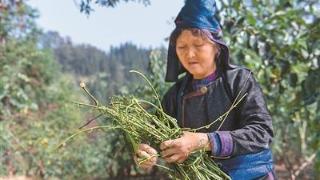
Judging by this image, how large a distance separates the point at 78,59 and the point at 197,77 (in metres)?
21.5

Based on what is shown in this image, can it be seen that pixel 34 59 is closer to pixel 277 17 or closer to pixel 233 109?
pixel 277 17

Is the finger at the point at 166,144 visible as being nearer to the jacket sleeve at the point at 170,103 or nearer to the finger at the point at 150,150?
the finger at the point at 150,150

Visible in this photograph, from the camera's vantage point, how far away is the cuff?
1.49m

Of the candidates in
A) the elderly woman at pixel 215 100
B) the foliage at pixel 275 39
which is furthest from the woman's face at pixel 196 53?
the foliage at pixel 275 39

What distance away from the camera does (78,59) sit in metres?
23.0

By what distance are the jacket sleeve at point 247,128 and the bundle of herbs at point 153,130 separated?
41 mm

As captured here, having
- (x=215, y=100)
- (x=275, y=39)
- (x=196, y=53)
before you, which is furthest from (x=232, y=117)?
(x=275, y=39)

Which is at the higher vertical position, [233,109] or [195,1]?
[195,1]

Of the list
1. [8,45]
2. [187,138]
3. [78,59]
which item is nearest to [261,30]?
[187,138]

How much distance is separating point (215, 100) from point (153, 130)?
23 cm

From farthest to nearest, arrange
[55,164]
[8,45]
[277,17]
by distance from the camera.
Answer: [8,45] → [55,164] → [277,17]

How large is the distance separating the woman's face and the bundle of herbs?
6.3 inches

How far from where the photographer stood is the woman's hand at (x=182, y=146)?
1.43 m

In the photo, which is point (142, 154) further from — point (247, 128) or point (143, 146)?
point (247, 128)
